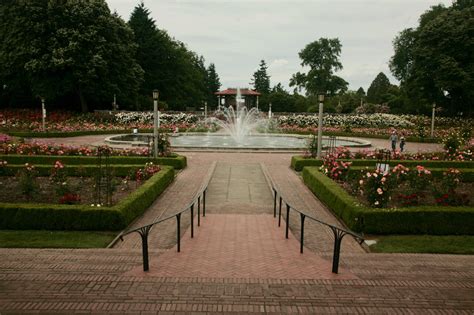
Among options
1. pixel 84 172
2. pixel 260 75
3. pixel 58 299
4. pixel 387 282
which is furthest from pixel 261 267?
pixel 260 75

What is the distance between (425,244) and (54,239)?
24.2 feet

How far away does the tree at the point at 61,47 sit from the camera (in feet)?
115

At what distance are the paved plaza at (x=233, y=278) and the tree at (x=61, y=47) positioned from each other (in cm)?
3093

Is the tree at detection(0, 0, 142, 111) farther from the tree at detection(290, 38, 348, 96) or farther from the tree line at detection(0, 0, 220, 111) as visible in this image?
the tree at detection(290, 38, 348, 96)

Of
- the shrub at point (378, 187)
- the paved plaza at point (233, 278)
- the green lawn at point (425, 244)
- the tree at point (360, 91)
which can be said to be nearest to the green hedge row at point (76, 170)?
the paved plaza at point (233, 278)

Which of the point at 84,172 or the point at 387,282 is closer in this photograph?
the point at 387,282

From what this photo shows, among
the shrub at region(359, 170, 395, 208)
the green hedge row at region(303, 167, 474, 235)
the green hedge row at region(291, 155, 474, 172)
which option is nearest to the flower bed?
the green hedge row at region(291, 155, 474, 172)

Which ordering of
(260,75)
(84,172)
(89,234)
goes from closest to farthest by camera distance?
(89,234) < (84,172) < (260,75)

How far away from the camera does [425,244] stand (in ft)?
26.4

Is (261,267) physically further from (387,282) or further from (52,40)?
(52,40)

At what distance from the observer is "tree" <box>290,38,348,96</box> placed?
6556 cm

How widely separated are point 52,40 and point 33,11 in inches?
119

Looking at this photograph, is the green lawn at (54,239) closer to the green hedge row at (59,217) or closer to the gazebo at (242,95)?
the green hedge row at (59,217)

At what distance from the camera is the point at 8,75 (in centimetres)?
3750
